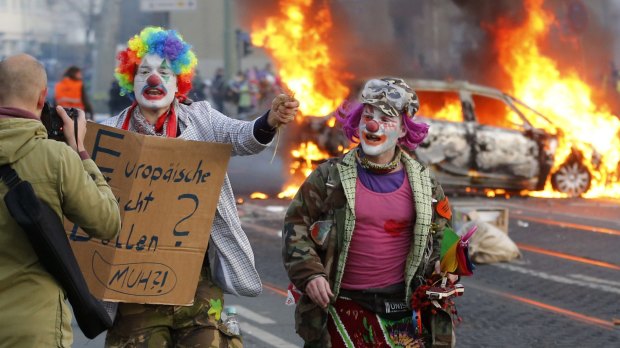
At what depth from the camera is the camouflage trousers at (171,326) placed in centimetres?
494

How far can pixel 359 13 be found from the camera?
25.5 meters

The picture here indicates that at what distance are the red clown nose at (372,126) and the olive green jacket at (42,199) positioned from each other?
4.84 ft

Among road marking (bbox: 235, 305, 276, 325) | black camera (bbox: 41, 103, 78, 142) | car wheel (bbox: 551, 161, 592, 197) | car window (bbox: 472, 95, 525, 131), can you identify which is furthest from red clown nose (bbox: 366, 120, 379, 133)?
car wheel (bbox: 551, 161, 592, 197)

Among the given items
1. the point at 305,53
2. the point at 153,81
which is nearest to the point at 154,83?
the point at 153,81

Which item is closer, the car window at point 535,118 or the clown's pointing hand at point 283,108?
the clown's pointing hand at point 283,108

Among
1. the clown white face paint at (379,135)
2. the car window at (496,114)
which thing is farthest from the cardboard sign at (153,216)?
the car window at (496,114)

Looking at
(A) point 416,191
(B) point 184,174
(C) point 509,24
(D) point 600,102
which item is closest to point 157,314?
(B) point 184,174

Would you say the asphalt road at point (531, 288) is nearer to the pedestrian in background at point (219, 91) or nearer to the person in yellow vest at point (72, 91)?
the person in yellow vest at point (72, 91)

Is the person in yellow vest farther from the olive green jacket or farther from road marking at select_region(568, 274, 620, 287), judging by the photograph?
the olive green jacket

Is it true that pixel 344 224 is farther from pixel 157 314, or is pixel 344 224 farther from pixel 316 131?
pixel 316 131

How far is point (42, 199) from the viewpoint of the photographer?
3785 mm

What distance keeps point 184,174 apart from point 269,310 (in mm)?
4179

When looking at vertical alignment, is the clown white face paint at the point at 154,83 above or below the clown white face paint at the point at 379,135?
above

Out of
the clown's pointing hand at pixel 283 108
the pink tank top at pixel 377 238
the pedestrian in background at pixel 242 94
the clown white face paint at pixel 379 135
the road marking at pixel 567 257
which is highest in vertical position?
the pedestrian in background at pixel 242 94
